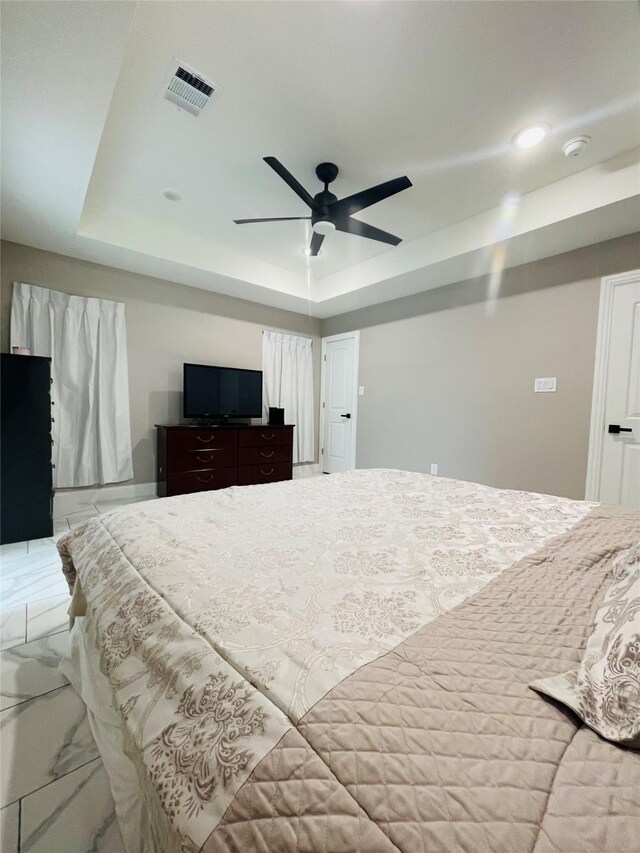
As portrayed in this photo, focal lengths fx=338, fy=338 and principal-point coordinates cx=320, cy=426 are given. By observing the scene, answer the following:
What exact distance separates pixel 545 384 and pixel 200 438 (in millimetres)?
3401

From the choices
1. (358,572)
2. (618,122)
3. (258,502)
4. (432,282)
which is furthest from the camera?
(432,282)

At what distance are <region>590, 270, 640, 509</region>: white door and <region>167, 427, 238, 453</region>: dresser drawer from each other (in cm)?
346

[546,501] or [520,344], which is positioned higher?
[520,344]

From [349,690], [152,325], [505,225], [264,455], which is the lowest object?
[264,455]

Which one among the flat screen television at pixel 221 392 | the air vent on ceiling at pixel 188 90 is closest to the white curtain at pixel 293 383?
the flat screen television at pixel 221 392

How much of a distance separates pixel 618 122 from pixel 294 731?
3224mm

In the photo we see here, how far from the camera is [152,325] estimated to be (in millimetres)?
3734

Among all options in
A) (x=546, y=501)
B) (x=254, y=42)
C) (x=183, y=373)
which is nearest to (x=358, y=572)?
(x=546, y=501)

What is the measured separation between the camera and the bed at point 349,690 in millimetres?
393

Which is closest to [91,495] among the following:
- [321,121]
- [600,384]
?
[321,121]

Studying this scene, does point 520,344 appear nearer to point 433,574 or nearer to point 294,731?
point 433,574

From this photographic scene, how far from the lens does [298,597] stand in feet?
2.57

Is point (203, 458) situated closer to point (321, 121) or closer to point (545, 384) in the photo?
point (321, 121)

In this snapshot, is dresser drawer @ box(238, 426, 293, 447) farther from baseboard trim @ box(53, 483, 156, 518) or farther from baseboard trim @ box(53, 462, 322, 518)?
baseboard trim @ box(53, 483, 156, 518)
